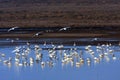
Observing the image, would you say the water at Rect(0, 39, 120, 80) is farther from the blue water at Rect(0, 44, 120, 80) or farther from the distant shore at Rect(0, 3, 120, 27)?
the distant shore at Rect(0, 3, 120, 27)

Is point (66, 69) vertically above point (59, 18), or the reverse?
point (66, 69)

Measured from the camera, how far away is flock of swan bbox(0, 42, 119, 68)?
27.3 m

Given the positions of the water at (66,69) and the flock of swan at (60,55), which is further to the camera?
the flock of swan at (60,55)

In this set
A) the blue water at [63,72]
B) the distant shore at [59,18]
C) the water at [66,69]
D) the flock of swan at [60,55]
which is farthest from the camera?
the distant shore at [59,18]

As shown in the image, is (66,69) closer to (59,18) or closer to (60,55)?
(60,55)

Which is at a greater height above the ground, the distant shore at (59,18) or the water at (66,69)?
the water at (66,69)

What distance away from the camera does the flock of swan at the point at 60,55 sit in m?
27.3

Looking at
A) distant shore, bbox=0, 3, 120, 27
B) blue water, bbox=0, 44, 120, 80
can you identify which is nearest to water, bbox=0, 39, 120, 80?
blue water, bbox=0, 44, 120, 80

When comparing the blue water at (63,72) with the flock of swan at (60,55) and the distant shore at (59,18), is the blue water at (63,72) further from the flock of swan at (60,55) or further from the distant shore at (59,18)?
the distant shore at (59,18)

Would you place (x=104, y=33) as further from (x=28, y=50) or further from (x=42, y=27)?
(x=28, y=50)

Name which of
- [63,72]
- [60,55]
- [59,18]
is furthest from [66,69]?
[59,18]

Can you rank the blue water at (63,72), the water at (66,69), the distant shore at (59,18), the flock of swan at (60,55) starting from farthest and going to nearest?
the distant shore at (59,18) → the flock of swan at (60,55) → the water at (66,69) → the blue water at (63,72)

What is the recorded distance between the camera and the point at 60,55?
29.5 m

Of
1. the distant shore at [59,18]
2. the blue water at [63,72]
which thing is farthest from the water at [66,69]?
the distant shore at [59,18]
